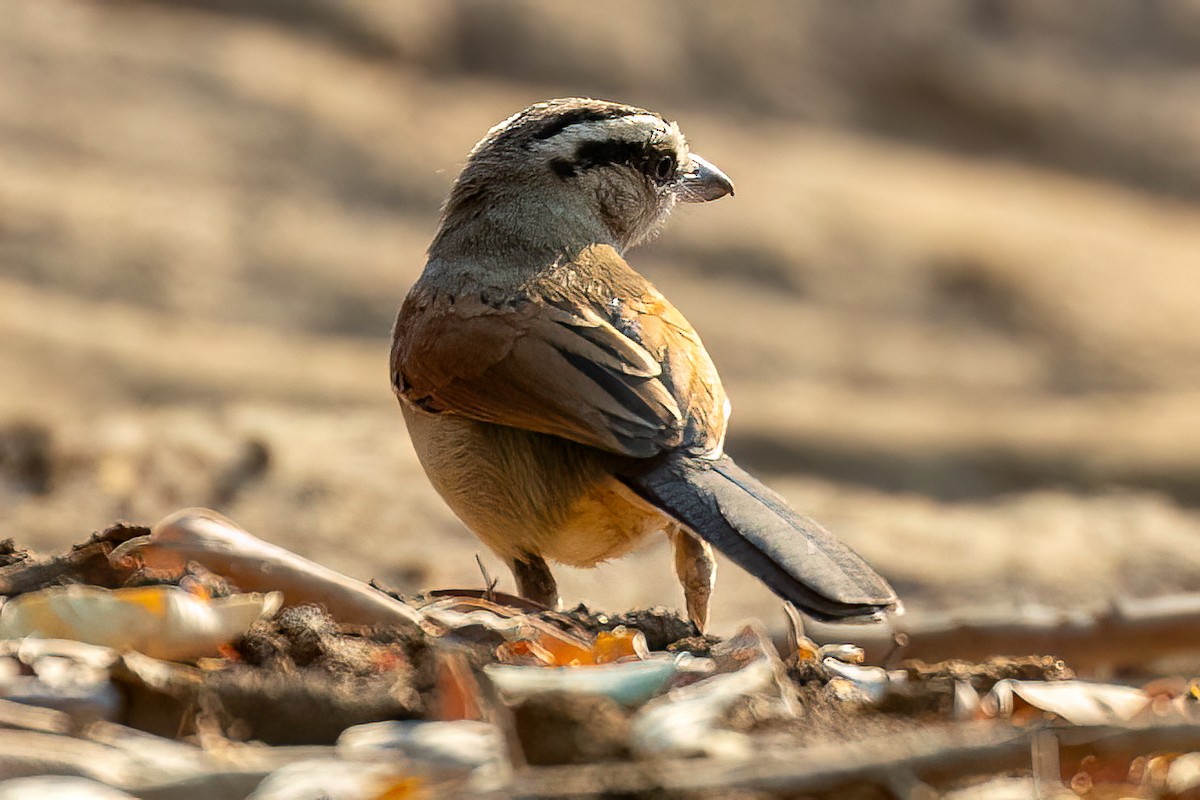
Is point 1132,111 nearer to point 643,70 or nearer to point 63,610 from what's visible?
point 643,70

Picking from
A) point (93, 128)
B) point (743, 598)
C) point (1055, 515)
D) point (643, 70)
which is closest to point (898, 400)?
point (1055, 515)

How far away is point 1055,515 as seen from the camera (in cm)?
1058

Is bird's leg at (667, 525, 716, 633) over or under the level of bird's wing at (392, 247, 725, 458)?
under

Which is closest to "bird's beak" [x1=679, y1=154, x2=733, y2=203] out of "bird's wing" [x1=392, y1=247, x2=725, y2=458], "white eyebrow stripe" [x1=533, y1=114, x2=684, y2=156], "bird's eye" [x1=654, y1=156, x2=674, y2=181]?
"bird's eye" [x1=654, y1=156, x2=674, y2=181]

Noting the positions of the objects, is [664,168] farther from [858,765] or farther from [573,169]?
[858,765]

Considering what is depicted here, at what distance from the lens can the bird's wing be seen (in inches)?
169

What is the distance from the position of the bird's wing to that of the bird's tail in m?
0.09

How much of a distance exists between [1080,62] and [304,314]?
9705 mm

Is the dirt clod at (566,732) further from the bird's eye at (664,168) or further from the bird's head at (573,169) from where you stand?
the bird's eye at (664,168)

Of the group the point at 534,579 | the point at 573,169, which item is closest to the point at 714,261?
the point at 573,169

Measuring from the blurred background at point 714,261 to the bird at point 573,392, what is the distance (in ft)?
3.42

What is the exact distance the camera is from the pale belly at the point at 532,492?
14.9 ft

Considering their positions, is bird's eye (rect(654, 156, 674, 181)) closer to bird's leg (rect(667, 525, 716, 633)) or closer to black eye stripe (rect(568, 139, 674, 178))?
black eye stripe (rect(568, 139, 674, 178))

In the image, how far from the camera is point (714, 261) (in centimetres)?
1410
